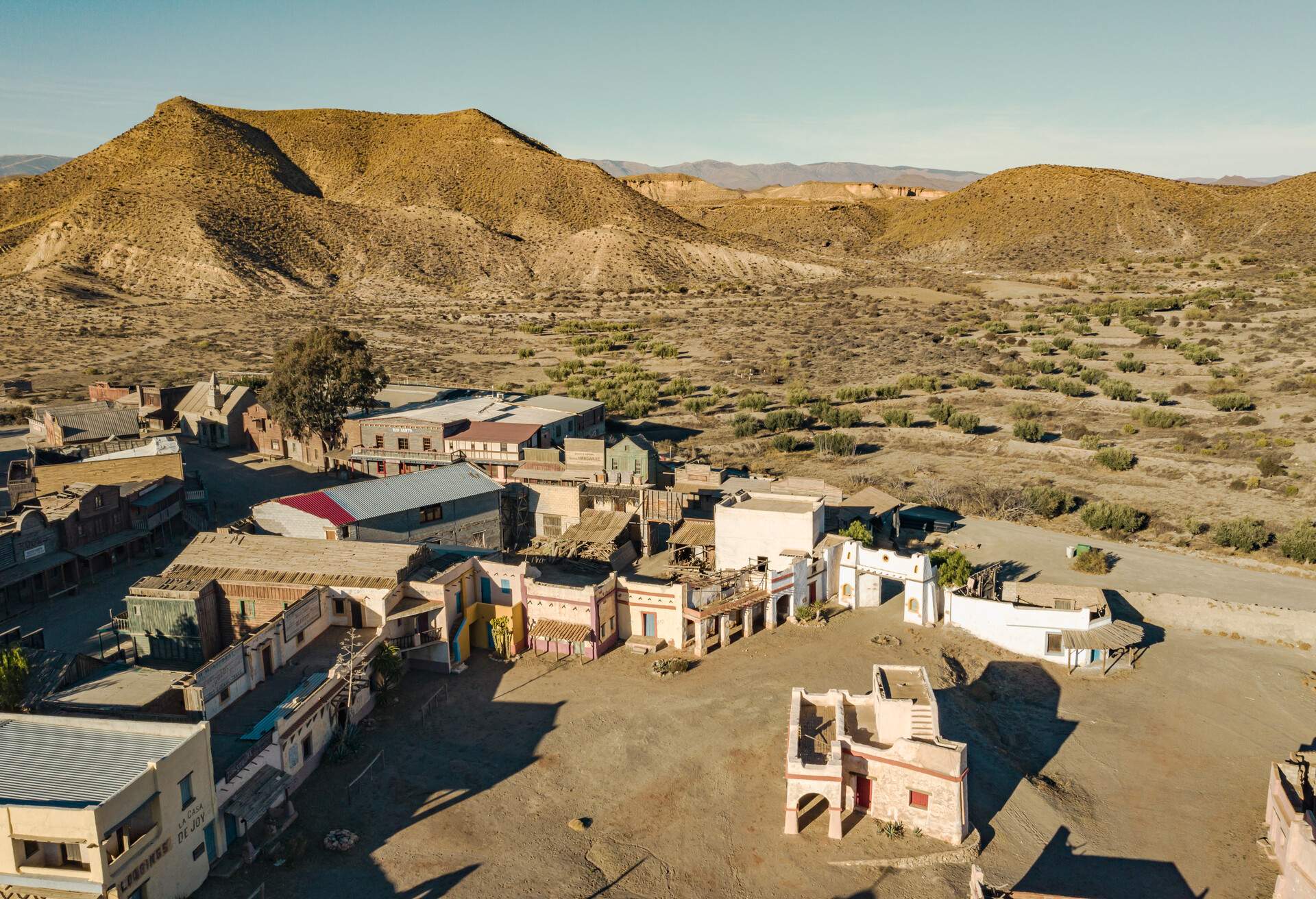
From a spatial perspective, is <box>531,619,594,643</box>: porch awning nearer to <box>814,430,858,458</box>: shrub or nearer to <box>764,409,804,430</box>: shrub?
<box>814,430,858,458</box>: shrub

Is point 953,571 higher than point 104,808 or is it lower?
lower

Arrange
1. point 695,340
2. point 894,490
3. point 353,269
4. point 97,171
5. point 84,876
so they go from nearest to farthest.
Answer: point 84,876
point 894,490
point 695,340
point 353,269
point 97,171

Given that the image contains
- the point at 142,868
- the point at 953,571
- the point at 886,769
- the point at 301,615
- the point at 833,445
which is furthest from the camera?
the point at 833,445

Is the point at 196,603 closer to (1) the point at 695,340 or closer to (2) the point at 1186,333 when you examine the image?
(1) the point at 695,340

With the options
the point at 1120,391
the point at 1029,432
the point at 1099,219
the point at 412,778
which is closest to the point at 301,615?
the point at 412,778

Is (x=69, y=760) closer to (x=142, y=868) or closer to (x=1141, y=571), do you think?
(x=142, y=868)

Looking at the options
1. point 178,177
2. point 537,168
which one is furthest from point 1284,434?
point 178,177

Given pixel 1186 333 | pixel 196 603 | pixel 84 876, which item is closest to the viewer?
pixel 84 876
